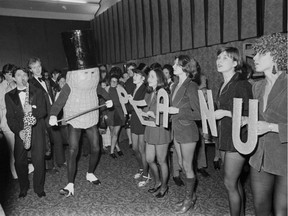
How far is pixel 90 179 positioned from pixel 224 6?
141 inches

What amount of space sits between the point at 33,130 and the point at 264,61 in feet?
8.01

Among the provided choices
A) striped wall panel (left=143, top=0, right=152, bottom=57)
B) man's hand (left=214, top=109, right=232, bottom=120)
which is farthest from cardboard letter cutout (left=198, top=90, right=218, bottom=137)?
striped wall panel (left=143, top=0, right=152, bottom=57)

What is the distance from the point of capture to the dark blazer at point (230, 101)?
78.1 inches

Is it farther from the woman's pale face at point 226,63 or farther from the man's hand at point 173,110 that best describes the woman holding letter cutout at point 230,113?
the man's hand at point 173,110

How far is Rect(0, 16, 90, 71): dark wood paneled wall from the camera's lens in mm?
8922

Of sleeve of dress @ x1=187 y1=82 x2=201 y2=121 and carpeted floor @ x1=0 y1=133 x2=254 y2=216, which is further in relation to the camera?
carpeted floor @ x1=0 y1=133 x2=254 y2=216

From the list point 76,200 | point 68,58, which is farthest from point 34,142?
point 68,58

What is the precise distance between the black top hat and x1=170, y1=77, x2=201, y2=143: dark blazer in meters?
1.18

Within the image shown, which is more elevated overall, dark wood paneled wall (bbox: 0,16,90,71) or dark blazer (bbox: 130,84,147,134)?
dark wood paneled wall (bbox: 0,16,90,71)

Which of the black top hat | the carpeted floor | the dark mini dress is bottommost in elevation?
the carpeted floor

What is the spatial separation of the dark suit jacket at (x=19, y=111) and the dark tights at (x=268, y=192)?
7.48ft

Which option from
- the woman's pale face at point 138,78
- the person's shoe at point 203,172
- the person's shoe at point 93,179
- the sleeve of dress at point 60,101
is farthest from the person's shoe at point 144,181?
the sleeve of dress at point 60,101

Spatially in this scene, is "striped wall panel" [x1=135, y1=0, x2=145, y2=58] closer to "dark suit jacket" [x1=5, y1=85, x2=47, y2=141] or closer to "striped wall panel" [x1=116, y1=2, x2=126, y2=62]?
"striped wall panel" [x1=116, y1=2, x2=126, y2=62]

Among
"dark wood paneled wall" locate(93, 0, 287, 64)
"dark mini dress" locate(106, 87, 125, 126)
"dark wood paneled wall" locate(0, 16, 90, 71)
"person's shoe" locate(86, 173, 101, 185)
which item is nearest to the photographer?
"person's shoe" locate(86, 173, 101, 185)
